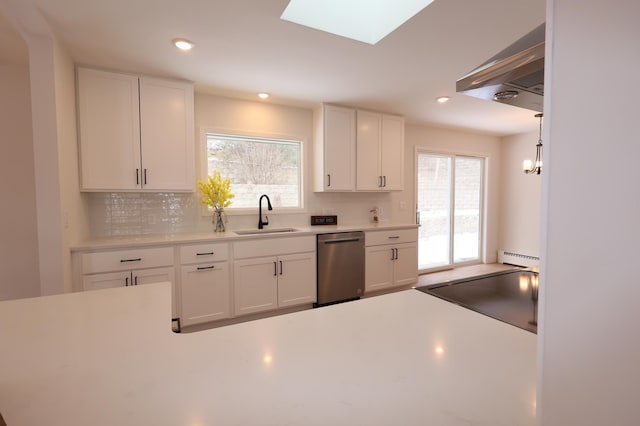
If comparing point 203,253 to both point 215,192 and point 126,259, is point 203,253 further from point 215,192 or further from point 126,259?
point 215,192

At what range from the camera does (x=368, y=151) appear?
3.77 m

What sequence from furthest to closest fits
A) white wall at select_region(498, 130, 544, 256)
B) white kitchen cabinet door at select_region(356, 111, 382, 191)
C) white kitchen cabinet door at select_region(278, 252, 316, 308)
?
white wall at select_region(498, 130, 544, 256) → white kitchen cabinet door at select_region(356, 111, 382, 191) → white kitchen cabinet door at select_region(278, 252, 316, 308)

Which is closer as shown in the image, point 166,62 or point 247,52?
point 247,52

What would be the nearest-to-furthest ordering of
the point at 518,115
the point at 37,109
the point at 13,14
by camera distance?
1. the point at 13,14
2. the point at 37,109
3. the point at 518,115

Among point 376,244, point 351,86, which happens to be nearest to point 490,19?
point 351,86

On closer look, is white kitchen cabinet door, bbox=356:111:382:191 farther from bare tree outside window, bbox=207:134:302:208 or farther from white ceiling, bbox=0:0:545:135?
bare tree outside window, bbox=207:134:302:208

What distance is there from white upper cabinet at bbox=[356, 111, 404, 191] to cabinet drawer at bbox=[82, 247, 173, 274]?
2339mm

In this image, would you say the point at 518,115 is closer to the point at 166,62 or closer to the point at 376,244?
the point at 376,244

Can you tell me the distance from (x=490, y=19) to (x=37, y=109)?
120 inches

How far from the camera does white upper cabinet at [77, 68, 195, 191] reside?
2.45 meters

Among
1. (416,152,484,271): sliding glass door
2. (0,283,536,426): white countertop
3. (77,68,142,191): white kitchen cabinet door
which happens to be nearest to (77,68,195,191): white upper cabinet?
(77,68,142,191): white kitchen cabinet door

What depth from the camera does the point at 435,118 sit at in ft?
13.8

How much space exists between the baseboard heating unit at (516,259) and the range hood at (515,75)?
5040mm

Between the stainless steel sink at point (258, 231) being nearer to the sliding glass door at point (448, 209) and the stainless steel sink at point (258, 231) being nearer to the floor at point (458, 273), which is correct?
the floor at point (458, 273)
